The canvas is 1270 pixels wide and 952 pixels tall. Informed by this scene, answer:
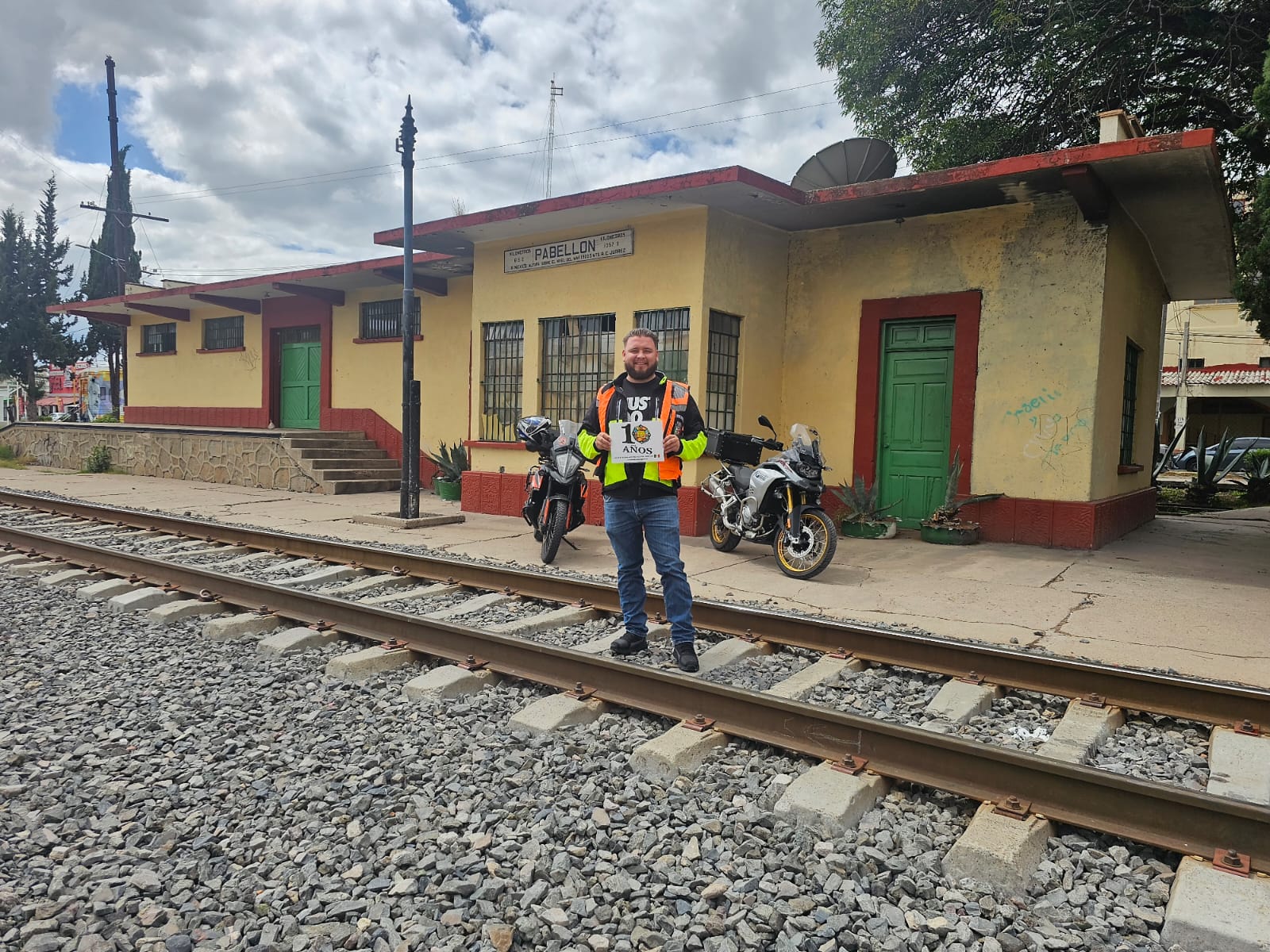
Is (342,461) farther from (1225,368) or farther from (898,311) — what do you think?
(1225,368)

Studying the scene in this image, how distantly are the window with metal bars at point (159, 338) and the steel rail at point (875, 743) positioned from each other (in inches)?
695

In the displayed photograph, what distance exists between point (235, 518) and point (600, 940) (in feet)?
30.9

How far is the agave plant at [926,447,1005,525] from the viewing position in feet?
29.6

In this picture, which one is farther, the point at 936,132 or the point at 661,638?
the point at 936,132

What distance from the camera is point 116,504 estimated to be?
1157 cm

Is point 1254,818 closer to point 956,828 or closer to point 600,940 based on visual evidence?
point 956,828

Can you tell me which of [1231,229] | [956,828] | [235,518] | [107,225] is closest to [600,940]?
[956,828]

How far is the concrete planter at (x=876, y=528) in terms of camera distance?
9375mm

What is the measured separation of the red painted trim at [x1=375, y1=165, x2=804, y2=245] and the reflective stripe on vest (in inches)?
179

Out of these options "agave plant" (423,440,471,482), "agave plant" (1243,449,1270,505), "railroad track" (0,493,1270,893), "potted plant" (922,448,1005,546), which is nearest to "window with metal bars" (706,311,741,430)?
"potted plant" (922,448,1005,546)

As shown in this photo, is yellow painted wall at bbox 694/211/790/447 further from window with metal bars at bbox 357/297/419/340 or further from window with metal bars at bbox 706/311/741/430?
window with metal bars at bbox 357/297/419/340

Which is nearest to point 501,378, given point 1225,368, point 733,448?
point 733,448

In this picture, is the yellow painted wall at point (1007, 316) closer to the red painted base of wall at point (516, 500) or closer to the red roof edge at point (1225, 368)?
the red painted base of wall at point (516, 500)

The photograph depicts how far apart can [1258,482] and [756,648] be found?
50.5 feet
